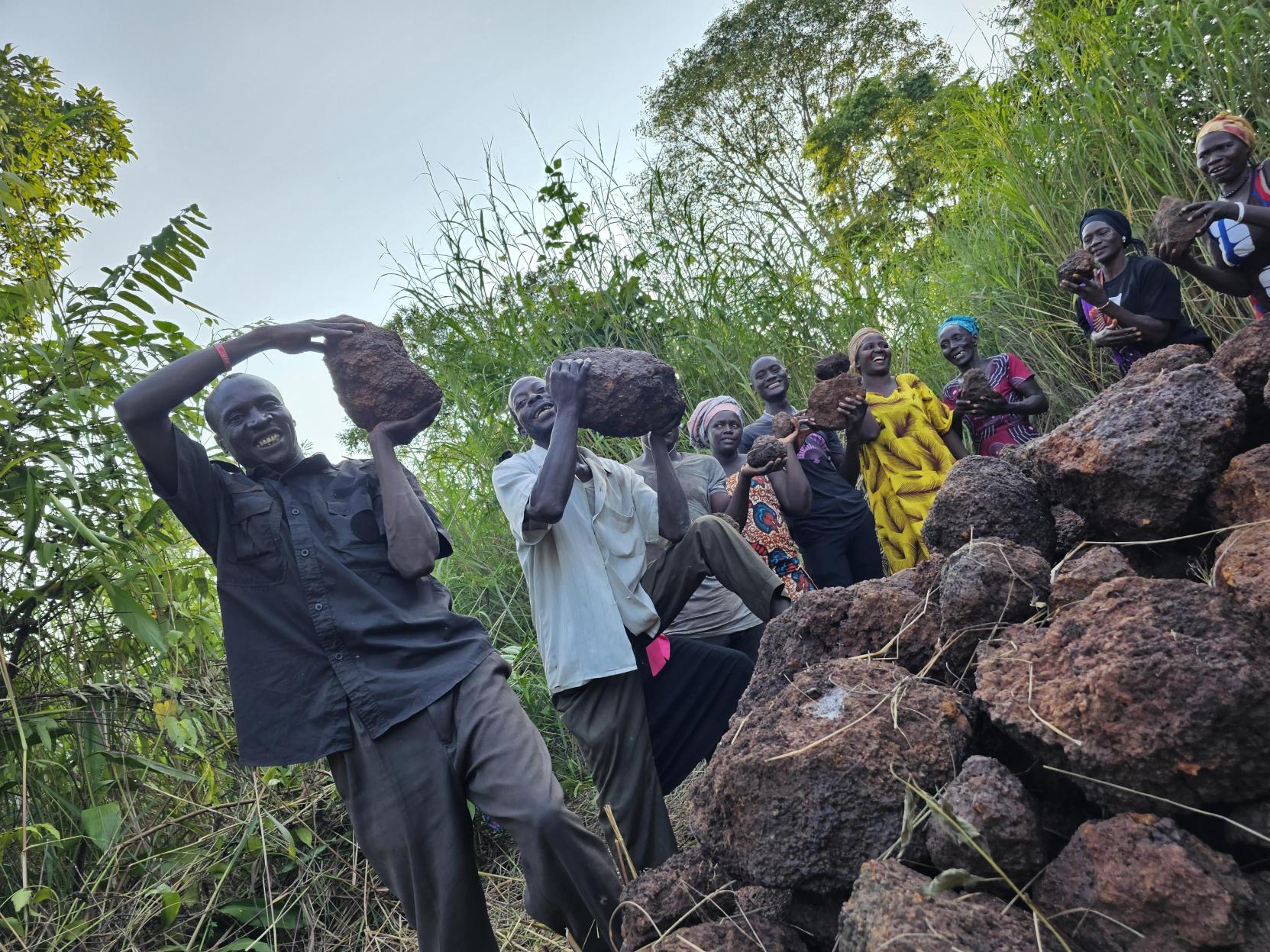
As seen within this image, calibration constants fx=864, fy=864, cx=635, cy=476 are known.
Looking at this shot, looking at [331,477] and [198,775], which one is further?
[198,775]

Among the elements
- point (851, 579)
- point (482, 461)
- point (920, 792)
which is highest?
point (482, 461)

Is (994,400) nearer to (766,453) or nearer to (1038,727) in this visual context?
(766,453)

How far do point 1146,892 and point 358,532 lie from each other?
210cm

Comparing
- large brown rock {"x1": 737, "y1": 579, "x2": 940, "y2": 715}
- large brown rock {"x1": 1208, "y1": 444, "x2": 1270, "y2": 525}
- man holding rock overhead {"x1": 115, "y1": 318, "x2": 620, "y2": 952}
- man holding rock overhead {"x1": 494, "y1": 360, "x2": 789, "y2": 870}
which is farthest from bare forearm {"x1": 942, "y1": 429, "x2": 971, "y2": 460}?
man holding rock overhead {"x1": 115, "y1": 318, "x2": 620, "y2": 952}

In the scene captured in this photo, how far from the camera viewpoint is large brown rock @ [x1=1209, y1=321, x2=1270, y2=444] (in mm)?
1778

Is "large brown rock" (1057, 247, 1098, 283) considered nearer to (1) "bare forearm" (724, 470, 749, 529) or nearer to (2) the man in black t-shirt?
(2) the man in black t-shirt

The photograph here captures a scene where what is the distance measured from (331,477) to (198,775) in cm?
158

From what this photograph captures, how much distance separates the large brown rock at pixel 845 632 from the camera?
69.7 inches

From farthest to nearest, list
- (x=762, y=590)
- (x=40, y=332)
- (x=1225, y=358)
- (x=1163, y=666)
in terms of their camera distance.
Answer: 1. (x=40, y=332)
2. (x=762, y=590)
3. (x=1225, y=358)
4. (x=1163, y=666)

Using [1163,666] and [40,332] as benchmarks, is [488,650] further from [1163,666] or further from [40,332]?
[40,332]

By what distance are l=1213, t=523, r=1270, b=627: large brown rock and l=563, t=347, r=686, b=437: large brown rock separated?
180 cm

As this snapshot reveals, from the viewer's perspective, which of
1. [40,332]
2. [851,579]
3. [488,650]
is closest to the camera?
[488,650]

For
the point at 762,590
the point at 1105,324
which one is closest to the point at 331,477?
the point at 762,590

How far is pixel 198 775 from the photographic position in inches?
135
